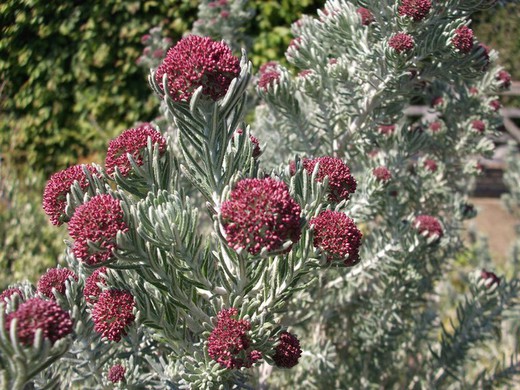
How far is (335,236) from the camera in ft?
4.15

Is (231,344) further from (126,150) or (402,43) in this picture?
(402,43)

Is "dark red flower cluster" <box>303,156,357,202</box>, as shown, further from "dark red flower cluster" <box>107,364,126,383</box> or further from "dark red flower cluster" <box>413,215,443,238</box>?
"dark red flower cluster" <box>413,215,443,238</box>

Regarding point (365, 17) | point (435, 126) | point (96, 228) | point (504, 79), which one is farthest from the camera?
point (435, 126)

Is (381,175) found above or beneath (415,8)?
beneath

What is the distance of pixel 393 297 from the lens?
8.87 ft

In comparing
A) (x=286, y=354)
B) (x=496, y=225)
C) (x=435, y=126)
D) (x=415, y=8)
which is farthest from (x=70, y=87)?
(x=496, y=225)

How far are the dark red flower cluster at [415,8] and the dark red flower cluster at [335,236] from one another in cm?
97

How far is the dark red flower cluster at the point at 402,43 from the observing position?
187 cm

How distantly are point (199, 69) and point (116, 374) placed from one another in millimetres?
968

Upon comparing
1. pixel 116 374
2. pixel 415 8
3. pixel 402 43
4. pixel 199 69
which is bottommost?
pixel 116 374

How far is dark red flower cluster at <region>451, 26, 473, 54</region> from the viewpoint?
187 cm

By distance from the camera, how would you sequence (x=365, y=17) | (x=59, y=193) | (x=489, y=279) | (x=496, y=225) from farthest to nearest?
1. (x=496, y=225)
2. (x=489, y=279)
3. (x=365, y=17)
4. (x=59, y=193)

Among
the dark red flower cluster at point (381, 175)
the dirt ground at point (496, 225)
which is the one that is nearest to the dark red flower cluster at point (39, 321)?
the dark red flower cluster at point (381, 175)

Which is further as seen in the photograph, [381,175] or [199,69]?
[381,175]
